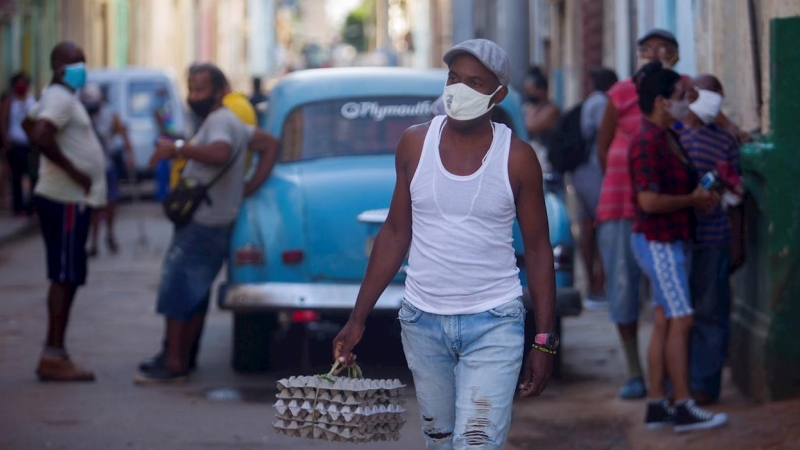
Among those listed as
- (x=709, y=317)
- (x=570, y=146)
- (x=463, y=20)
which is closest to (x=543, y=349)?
(x=709, y=317)

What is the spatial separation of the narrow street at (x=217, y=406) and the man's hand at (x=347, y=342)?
2.43 metres

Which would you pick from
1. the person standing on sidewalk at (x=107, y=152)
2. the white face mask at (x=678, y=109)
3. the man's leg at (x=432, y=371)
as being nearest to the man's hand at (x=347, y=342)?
the man's leg at (x=432, y=371)

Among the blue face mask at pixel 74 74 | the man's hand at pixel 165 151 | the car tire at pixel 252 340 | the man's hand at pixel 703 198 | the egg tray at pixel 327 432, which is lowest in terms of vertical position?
the car tire at pixel 252 340

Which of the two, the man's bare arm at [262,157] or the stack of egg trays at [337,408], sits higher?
the man's bare arm at [262,157]

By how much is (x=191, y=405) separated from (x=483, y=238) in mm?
3819

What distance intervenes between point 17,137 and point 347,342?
16.7 m

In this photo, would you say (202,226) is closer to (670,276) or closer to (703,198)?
(670,276)

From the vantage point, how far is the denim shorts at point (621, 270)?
795cm

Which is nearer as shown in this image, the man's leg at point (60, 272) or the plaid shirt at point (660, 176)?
the plaid shirt at point (660, 176)

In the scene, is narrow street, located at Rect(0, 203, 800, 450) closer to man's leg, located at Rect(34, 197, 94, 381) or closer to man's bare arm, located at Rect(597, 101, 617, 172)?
man's leg, located at Rect(34, 197, 94, 381)

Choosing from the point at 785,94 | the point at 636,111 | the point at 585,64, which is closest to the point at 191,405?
the point at 636,111

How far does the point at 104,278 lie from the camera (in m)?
14.0

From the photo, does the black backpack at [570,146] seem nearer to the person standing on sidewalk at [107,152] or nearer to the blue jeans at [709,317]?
the blue jeans at [709,317]

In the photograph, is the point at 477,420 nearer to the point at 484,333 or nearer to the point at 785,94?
the point at 484,333
